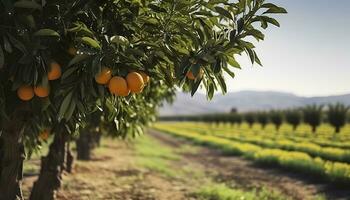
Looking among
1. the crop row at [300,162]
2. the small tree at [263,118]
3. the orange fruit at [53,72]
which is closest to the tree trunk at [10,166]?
the orange fruit at [53,72]

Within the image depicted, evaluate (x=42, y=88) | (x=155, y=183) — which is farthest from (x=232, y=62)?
(x=155, y=183)

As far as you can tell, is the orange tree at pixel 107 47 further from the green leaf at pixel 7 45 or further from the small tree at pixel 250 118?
the small tree at pixel 250 118

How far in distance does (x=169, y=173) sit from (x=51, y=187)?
293 inches

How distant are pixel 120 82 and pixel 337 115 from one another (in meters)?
41.1

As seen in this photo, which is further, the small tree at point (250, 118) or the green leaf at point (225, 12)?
the small tree at point (250, 118)

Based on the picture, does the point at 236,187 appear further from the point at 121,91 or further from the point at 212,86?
the point at 121,91

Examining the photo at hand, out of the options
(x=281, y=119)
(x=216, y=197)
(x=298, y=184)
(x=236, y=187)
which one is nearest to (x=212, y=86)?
(x=216, y=197)

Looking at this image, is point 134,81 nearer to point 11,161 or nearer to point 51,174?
point 11,161

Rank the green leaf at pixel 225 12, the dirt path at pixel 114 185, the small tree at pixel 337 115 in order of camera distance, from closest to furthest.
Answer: the green leaf at pixel 225 12
the dirt path at pixel 114 185
the small tree at pixel 337 115

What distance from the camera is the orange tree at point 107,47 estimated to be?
359cm

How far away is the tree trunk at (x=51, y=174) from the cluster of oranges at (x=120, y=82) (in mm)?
3659

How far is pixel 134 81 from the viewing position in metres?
3.64

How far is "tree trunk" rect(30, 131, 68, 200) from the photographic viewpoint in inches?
287

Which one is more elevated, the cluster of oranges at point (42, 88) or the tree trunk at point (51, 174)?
the cluster of oranges at point (42, 88)
